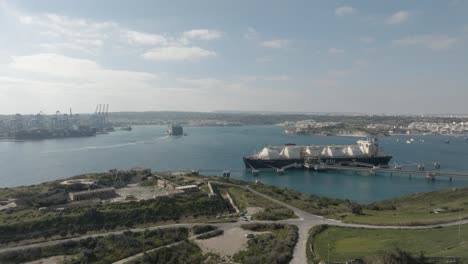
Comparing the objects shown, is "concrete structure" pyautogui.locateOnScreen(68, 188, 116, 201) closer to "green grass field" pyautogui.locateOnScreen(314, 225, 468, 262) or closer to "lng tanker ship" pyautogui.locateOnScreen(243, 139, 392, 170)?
"green grass field" pyautogui.locateOnScreen(314, 225, 468, 262)

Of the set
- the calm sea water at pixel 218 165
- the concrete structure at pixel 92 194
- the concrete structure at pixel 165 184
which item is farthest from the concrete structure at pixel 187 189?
the calm sea water at pixel 218 165

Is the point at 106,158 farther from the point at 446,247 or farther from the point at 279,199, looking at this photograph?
the point at 446,247

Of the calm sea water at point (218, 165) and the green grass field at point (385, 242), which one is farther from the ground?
the green grass field at point (385, 242)

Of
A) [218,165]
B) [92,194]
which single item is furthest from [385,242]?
[218,165]

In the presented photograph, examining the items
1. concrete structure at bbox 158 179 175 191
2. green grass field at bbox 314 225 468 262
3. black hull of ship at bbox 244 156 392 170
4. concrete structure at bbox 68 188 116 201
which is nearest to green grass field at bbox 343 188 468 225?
green grass field at bbox 314 225 468 262

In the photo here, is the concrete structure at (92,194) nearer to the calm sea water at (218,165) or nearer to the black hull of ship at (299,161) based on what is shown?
the calm sea water at (218,165)

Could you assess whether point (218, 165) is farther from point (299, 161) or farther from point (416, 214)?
point (416, 214)
